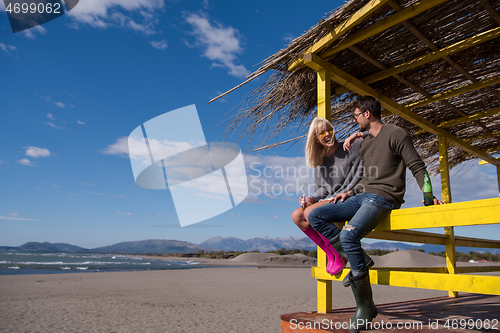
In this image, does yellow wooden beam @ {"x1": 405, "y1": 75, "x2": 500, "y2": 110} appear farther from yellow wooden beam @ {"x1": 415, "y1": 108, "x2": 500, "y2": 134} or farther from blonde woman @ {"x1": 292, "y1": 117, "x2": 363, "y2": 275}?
blonde woman @ {"x1": 292, "y1": 117, "x2": 363, "y2": 275}

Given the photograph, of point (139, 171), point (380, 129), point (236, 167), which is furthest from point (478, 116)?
point (139, 171)

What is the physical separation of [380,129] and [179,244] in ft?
284

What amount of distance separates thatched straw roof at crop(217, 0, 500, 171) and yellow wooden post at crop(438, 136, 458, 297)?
499mm

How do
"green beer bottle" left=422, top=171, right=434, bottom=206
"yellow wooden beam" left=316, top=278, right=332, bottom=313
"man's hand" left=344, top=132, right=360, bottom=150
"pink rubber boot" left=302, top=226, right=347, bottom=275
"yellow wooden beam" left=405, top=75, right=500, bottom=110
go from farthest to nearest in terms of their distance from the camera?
"yellow wooden beam" left=405, top=75, right=500, bottom=110
"yellow wooden beam" left=316, top=278, right=332, bottom=313
"man's hand" left=344, top=132, right=360, bottom=150
"pink rubber boot" left=302, top=226, right=347, bottom=275
"green beer bottle" left=422, top=171, right=434, bottom=206

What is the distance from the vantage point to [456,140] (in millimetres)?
5055

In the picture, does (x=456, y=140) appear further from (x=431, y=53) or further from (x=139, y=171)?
(x=139, y=171)

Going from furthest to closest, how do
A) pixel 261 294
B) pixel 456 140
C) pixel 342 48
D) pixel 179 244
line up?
pixel 179 244
pixel 261 294
pixel 456 140
pixel 342 48

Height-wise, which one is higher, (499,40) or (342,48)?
(499,40)

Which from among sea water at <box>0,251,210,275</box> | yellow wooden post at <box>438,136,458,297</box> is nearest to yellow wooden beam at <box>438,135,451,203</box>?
yellow wooden post at <box>438,136,458,297</box>

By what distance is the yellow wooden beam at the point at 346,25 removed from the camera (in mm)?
2562

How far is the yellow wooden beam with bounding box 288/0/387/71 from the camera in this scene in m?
2.56

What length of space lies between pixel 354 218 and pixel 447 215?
537 millimetres

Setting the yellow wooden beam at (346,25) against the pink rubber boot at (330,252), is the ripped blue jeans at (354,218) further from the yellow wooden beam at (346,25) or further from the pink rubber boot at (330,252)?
the yellow wooden beam at (346,25)

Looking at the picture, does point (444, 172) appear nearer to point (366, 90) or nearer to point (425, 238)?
point (425, 238)
